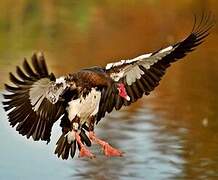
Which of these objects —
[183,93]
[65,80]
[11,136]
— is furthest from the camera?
[183,93]

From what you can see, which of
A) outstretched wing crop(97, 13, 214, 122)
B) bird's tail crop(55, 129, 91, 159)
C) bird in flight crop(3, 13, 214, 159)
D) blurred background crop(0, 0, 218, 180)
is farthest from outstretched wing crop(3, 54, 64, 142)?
blurred background crop(0, 0, 218, 180)

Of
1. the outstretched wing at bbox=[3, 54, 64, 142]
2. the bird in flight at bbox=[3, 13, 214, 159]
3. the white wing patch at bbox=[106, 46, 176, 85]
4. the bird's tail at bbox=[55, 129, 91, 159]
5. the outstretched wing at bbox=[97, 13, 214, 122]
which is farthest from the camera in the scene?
the outstretched wing at bbox=[97, 13, 214, 122]

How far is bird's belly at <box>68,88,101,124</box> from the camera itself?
27.1 ft

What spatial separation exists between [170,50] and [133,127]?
1113cm

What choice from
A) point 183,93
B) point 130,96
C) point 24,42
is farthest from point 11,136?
point 24,42

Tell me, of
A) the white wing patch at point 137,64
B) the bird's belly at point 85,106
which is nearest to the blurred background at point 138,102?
the white wing patch at point 137,64

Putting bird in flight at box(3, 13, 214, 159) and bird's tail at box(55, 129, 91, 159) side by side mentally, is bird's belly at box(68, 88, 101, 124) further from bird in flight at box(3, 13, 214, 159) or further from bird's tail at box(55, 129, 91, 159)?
bird's tail at box(55, 129, 91, 159)

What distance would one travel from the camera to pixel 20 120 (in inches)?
325

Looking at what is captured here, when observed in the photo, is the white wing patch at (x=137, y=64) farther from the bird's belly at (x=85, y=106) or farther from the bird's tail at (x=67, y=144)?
the bird's tail at (x=67, y=144)

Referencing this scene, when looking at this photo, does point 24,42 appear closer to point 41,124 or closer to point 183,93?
point 183,93

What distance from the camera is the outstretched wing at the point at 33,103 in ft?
24.8

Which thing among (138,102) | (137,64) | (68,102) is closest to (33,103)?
(68,102)

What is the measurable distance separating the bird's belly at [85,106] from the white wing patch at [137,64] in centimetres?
48

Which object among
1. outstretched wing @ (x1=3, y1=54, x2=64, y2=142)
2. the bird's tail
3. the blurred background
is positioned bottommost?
the bird's tail
